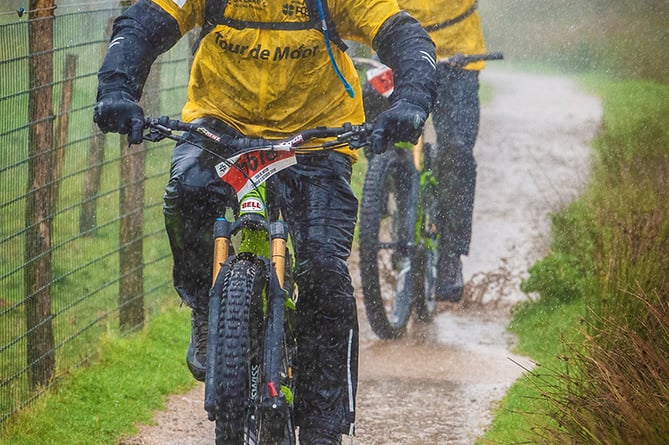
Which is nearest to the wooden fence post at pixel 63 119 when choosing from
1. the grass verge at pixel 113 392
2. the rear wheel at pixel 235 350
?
the grass verge at pixel 113 392

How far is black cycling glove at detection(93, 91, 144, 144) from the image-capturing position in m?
4.25

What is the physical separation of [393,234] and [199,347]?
324cm

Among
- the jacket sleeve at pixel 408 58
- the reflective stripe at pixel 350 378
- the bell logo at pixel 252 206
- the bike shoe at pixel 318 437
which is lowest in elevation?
the bike shoe at pixel 318 437

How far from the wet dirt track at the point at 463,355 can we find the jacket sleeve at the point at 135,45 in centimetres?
170

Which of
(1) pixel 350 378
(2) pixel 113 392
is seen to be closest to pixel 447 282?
(2) pixel 113 392

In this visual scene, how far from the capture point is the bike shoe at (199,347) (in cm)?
488

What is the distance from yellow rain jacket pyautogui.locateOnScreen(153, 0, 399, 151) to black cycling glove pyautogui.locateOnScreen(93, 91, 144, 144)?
1.88ft

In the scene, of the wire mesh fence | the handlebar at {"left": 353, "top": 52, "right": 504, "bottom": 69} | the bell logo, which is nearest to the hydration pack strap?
the handlebar at {"left": 353, "top": 52, "right": 504, "bottom": 69}

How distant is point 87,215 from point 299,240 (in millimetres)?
2690

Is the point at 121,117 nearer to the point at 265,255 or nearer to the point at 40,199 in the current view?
the point at 265,255

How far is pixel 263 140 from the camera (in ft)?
14.2

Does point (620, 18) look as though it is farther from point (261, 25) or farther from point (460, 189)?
point (261, 25)

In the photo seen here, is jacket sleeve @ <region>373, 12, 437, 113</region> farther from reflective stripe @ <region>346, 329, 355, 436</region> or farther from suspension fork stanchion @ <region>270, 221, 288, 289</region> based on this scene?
reflective stripe @ <region>346, 329, 355, 436</region>

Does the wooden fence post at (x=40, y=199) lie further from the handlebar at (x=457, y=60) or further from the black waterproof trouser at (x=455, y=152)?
the black waterproof trouser at (x=455, y=152)
